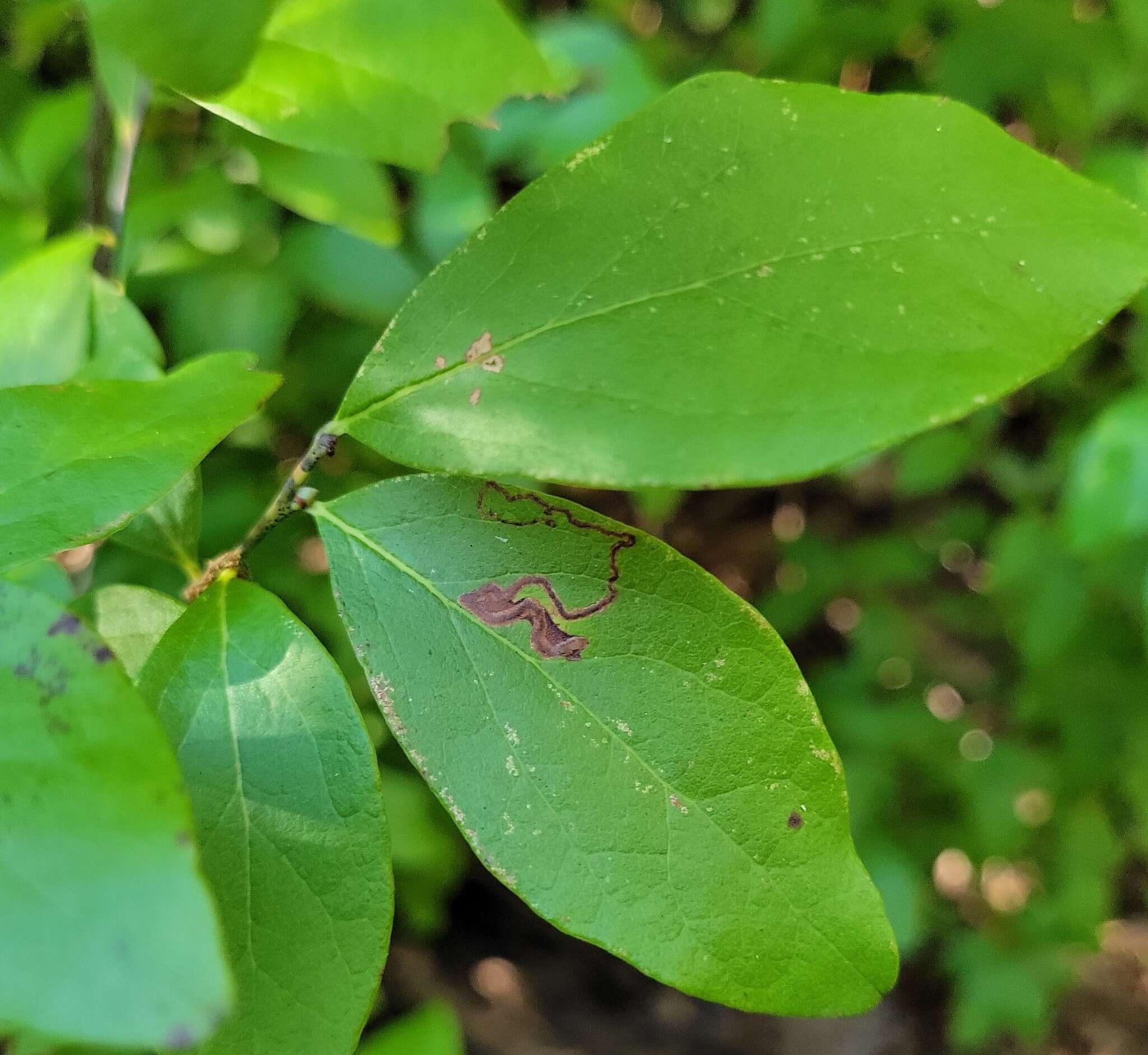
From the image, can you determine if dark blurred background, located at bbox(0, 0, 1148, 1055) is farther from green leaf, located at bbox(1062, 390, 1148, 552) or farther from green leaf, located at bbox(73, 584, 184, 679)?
green leaf, located at bbox(73, 584, 184, 679)

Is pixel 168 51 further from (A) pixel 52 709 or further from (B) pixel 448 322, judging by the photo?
(A) pixel 52 709

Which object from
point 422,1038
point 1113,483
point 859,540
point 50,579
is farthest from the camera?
point 859,540

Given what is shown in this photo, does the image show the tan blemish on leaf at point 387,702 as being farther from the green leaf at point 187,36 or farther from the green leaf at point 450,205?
the green leaf at point 450,205

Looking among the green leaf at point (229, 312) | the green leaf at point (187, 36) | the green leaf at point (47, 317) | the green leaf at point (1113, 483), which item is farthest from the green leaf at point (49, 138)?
the green leaf at point (1113, 483)

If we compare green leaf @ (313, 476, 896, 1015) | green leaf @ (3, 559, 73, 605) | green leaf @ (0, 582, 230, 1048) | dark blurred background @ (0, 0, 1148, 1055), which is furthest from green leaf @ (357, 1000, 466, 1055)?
green leaf @ (0, 582, 230, 1048)

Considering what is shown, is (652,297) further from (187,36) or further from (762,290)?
(187,36)

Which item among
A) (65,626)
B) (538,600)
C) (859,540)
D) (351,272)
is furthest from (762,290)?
(859,540)
